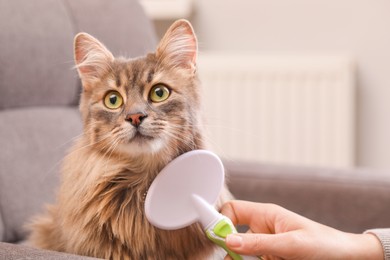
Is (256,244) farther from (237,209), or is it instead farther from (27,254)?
(27,254)

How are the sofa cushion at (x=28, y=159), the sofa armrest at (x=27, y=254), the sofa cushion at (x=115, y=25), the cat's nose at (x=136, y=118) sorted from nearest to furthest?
the sofa armrest at (x=27, y=254) → the cat's nose at (x=136, y=118) → the sofa cushion at (x=28, y=159) → the sofa cushion at (x=115, y=25)

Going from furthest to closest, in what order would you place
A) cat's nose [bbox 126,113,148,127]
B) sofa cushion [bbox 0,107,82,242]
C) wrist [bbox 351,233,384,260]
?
1. sofa cushion [bbox 0,107,82,242]
2. wrist [bbox 351,233,384,260]
3. cat's nose [bbox 126,113,148,127]

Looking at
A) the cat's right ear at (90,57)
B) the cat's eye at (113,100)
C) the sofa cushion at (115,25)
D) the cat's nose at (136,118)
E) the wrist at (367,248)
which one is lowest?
the wrist at (367,248)

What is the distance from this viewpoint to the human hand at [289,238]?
1.04m

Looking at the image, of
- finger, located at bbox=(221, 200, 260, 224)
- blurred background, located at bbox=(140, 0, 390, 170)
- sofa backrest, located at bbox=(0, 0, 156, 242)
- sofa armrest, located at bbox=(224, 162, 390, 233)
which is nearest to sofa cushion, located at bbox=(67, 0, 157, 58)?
sofa backrest, located at bbox=(0, 0, 156, 242)

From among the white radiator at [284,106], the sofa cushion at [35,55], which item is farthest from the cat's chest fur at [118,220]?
the white radiator at [284,106]

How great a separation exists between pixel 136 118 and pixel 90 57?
0.75 ft

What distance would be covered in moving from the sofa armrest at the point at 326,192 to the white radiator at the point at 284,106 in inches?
35.5

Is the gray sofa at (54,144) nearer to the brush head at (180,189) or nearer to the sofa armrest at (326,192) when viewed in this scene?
the sofa armrest at (326,192)

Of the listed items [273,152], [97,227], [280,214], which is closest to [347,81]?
[273,152]

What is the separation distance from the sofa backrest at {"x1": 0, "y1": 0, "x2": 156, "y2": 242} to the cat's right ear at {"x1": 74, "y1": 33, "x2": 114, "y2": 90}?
17.0 inches

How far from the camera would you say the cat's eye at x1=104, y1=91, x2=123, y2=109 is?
44.7 inches

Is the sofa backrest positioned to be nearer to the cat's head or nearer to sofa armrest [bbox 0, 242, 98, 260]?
the cat's head

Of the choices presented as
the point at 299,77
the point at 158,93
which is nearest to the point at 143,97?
the point at 158,93
